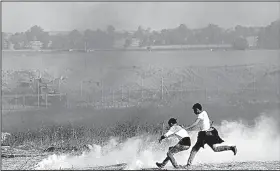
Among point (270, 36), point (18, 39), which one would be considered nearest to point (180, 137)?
point (270, 36)

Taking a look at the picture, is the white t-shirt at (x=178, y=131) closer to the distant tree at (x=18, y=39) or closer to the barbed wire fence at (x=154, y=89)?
the barbed wire fence at (x=154, y=89)

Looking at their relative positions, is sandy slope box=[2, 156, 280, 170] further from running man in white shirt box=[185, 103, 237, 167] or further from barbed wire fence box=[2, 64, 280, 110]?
barbed wire fence box=[2, 64, 280, 110]

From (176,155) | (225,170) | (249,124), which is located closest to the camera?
(225,170)

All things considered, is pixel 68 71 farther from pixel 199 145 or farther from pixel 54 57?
pixel 199 145

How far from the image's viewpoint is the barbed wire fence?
10383 millimetres

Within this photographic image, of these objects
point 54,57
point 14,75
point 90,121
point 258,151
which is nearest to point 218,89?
point 258,151

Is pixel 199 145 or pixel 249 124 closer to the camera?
pixel 199 145

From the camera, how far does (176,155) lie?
400 inches

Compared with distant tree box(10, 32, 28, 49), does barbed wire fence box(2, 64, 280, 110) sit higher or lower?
lower

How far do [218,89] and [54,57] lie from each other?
3.39m

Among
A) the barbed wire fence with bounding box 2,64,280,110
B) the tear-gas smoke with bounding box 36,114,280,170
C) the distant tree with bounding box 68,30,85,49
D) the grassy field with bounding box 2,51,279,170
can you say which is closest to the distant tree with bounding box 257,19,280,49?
the grassy field with bounding box 2,51,279,170

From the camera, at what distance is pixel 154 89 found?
10500mm

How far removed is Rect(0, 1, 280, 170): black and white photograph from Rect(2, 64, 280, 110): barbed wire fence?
2 cm

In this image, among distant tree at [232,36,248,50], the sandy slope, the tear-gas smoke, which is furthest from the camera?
distant tree at [232,36,248,50]
